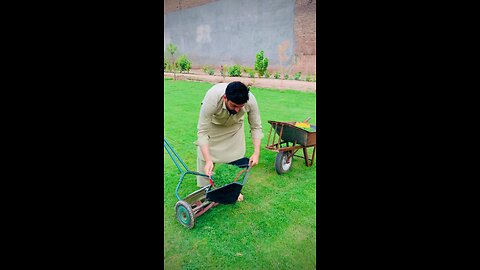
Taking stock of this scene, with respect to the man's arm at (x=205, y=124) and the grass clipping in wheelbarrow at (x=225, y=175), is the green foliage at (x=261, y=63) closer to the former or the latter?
the man's arm at (x=205, y=124)

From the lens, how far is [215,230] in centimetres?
215

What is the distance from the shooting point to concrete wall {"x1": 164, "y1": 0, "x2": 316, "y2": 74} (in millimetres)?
1745

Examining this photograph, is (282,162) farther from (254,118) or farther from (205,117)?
(205,117)

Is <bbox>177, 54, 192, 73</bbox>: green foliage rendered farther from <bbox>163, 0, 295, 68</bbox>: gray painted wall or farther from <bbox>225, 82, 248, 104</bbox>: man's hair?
<bbox>225, 82, 248, 104</bbox>: man's hair

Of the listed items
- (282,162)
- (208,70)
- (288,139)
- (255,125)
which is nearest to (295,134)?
(288,139)

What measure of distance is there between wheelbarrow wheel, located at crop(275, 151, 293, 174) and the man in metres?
0.57

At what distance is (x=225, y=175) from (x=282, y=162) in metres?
1.04

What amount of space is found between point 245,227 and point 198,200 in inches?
16.8

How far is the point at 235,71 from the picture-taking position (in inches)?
80.6

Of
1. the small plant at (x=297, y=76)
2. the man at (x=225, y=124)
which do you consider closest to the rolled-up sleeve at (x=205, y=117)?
the man at (x=225, y=124)

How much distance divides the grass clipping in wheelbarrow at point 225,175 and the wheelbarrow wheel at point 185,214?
0.27 meters

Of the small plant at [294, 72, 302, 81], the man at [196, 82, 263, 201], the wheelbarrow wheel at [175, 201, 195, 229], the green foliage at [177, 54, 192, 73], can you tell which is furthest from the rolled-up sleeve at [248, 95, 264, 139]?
the wheelbarrow wheel at [175, 201, 195, 229]

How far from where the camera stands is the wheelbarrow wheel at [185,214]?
2.06 meters
